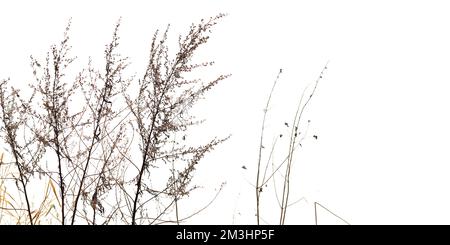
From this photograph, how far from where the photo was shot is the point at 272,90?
2795 mm

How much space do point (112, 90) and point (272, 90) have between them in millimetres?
611

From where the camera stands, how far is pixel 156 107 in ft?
9.12

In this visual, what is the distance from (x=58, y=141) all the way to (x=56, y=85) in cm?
21
